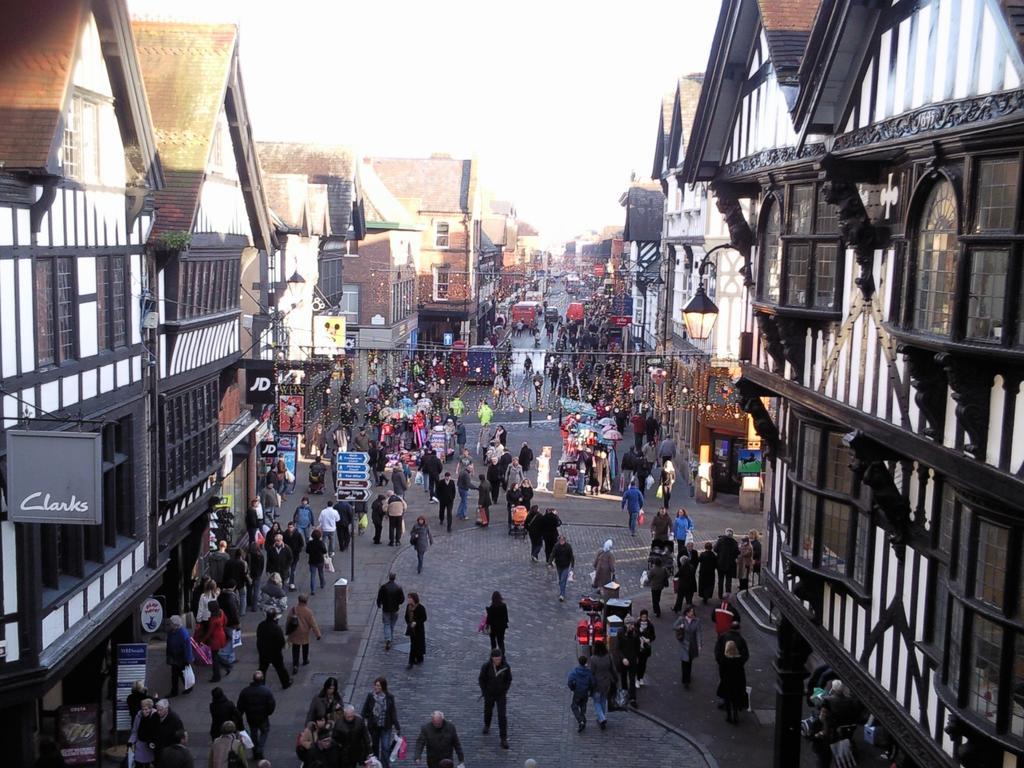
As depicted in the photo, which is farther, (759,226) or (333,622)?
(333,622)

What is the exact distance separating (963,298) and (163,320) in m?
12.9

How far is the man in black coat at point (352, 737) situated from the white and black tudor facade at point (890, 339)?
210 inches

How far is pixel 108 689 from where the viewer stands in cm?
1664

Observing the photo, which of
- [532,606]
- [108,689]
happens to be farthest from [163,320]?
[532,606]

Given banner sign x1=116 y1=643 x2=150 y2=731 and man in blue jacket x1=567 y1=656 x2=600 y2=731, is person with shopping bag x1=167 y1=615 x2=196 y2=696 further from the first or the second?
man in blue jacket x1=567 y1=656 x2=600 y2=731

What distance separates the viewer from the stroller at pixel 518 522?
27062 millimetres

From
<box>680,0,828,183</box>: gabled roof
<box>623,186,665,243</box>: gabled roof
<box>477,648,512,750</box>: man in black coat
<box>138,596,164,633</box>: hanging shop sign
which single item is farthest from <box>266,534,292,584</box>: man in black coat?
<box>623,186,665,243</box>: gabled roof

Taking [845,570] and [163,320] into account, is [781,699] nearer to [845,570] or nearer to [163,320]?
[845,570]

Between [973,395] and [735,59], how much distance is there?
8.60 metres

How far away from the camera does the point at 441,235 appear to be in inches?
2808

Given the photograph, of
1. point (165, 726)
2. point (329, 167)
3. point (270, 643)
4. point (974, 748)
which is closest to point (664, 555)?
point (270, 643)

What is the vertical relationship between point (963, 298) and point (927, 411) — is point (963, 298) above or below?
above

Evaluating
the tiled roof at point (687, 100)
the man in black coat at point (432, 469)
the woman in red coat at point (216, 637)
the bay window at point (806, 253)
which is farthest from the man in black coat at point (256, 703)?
the tiled roof at point (687, 100)

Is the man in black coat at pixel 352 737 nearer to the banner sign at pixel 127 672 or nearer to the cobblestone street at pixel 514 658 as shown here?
the cobblestone street at pixel 514 658
